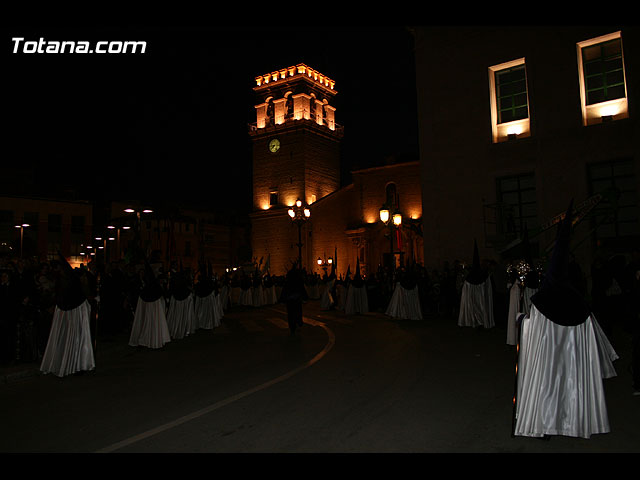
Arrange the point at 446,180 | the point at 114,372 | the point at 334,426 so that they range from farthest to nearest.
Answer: the point at 446,180 < the point at 114,372 < the point at 334,426

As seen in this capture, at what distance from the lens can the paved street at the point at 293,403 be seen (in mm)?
4734

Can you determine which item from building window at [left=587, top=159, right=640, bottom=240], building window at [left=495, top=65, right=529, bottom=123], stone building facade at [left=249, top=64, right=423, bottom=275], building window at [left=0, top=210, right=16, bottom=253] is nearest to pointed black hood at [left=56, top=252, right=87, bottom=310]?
building window at [left=587, top=159, right=640, bottom=240]

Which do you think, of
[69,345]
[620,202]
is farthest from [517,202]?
[69,345]

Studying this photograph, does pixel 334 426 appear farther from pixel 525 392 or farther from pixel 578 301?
pixel 578 301

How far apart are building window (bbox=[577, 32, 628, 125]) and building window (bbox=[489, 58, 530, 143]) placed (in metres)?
2.23

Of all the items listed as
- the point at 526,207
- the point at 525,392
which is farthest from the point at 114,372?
the point at 526,207

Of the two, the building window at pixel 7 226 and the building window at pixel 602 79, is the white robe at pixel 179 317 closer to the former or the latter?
the building window at pixel 602 79

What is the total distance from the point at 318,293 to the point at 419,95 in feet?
47.8

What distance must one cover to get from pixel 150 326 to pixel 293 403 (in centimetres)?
624

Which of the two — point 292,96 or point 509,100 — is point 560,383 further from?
point 292,96

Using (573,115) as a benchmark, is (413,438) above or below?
below

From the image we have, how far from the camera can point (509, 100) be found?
882 inches

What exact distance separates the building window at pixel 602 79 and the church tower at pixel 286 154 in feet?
98.5
